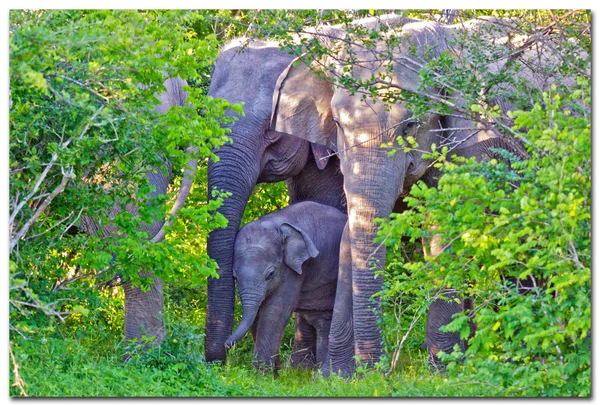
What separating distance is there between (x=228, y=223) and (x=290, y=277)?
0.62 m

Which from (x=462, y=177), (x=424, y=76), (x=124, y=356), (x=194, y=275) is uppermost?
(x=424, y=76)

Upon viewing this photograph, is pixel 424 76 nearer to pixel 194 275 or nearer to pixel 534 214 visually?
pixel 534 214

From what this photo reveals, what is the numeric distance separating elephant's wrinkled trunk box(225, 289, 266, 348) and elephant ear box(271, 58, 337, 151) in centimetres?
121

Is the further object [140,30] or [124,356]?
[124,356]

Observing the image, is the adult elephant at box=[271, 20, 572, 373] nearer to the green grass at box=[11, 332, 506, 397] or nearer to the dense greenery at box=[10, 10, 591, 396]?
the dense greenery at box=[10, 10, 591, 396]

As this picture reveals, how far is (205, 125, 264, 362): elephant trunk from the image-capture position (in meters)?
9.34

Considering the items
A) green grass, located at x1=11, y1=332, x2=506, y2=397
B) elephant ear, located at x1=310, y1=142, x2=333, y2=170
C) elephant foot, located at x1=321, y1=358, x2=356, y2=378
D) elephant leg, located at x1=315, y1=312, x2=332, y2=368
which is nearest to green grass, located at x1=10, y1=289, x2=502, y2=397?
green grass, located at x1=11, y1=332, x2=506, y2=397

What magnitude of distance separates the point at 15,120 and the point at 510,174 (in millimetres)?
2799

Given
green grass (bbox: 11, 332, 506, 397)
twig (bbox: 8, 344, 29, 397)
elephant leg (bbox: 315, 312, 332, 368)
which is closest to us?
twig (bbox: 8, 344, 29, 397)

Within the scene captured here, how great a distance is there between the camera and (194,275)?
8188 millimetres

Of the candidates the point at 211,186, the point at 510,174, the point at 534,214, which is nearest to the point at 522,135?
the point at 510,174

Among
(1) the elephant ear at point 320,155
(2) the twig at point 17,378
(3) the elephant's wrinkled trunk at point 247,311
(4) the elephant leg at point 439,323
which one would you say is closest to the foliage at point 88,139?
(2) the twig at point 17,378

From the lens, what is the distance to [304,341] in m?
9.99

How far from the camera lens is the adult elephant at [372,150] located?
832cm
